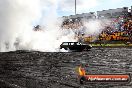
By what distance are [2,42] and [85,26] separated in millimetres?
35988

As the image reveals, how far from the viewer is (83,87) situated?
15.8 meters

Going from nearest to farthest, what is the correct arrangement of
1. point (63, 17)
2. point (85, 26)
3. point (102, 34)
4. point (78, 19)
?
point (102, 34) → point (85, 26) → point (78, 19) → point (63, 17)

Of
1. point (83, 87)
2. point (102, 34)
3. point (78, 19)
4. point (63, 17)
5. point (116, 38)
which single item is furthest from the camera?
point (63, 17)

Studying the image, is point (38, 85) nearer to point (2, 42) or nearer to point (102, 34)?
point (2, 42)

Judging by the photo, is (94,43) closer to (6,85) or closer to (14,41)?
(14,41)

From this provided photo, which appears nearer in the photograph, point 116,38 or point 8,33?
point 8,33

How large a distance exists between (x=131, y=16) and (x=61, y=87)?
64.3 m

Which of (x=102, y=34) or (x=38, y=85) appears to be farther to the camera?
(x=102, y=34)

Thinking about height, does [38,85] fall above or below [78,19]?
below

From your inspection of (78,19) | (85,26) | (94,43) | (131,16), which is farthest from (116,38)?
(78,19)

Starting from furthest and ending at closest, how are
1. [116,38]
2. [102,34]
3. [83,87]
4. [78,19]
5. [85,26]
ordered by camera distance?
[78,19] < [85,26] < [102,34] < [116,38] < [83,87]

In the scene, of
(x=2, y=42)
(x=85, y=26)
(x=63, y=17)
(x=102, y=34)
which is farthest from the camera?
(x=63, y=17)

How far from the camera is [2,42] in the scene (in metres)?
52.3

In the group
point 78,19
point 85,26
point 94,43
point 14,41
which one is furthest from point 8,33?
point 78,19
